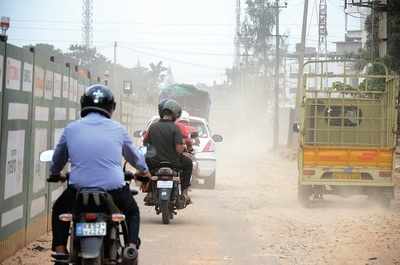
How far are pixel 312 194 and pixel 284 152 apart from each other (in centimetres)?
2575

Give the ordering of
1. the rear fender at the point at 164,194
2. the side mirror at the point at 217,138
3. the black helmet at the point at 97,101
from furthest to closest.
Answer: the side mirror at the point at 217,138 < the rear fender at the point at 164,194 < the black helmet at the point at 97,101

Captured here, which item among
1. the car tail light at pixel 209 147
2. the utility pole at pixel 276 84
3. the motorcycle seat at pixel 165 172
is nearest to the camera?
the motorcycle seat at pixel 165 172

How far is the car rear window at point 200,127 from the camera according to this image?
2115 cm

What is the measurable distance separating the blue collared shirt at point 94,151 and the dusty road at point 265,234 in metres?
3.13

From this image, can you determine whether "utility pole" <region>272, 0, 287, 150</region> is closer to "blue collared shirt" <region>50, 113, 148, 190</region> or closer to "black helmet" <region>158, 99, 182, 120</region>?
"black helmet" <region>158, 99, 182, 120</region>

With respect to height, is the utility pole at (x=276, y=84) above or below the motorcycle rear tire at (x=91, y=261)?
above

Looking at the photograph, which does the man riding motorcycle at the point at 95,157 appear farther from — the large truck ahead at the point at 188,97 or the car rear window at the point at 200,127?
the large truck ahead at the point at 188,97

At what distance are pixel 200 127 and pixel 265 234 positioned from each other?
921cm

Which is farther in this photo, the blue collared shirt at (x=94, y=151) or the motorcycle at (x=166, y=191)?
the motorcycle at (x=166, y=191)

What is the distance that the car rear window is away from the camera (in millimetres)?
21153

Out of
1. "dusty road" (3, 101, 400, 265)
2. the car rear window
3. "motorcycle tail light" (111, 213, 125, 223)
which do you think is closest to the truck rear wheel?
"dusty road" (3, 101, 400, 265)

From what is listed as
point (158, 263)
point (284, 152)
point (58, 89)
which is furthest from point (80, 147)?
point (284, 152)

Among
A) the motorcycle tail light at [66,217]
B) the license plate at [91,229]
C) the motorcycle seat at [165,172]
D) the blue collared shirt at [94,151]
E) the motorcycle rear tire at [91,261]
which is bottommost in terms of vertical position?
the motorcycle rear tire at [91,261]

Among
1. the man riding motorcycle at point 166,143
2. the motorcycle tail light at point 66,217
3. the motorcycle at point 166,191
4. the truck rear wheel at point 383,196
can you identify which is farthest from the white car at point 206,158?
the motorcycle tail light at point 66,217
